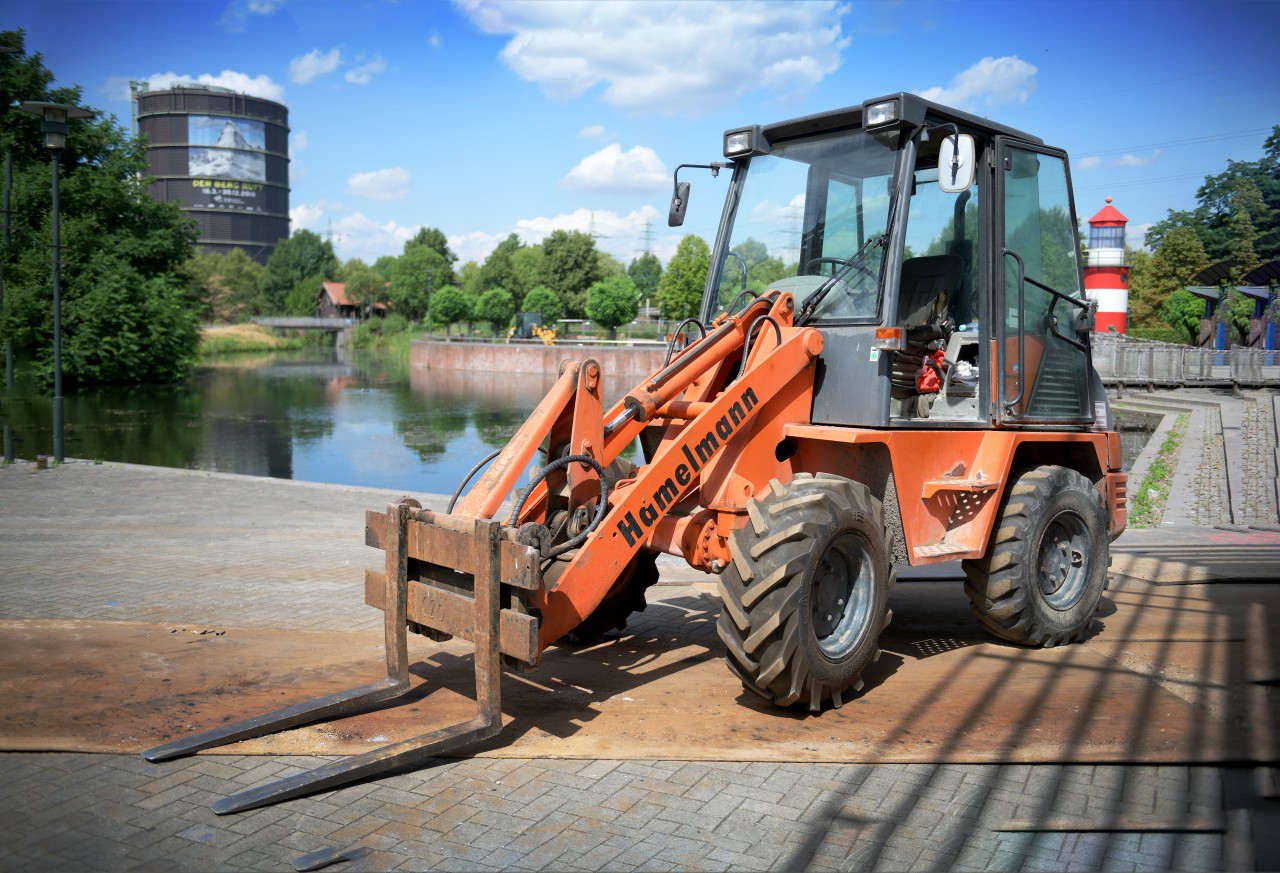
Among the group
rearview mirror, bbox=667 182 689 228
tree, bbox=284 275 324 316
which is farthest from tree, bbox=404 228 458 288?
rearview mirror, bbox=667 182 689 228

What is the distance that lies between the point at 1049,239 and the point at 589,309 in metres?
78.3

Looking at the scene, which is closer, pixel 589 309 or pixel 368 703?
pixel 368 703

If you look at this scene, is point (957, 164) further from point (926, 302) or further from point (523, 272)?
point (523, 272)

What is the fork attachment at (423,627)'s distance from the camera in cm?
462

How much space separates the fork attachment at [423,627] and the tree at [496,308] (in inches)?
3582

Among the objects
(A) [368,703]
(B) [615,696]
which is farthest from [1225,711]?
(A) [368,703]

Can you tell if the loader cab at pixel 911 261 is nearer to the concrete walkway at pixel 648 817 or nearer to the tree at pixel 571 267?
the concrete walkway at pixel 648 817

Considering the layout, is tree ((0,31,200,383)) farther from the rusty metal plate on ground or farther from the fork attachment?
the fork attachment

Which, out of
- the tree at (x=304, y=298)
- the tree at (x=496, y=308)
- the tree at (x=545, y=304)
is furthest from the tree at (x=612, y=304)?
the tree at (x=304, y=298)

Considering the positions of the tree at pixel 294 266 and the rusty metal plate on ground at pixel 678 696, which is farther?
the tree at pixel 294 266

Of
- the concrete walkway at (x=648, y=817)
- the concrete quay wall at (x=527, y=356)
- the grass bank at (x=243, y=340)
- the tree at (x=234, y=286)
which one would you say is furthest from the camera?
the tree at (x=234, y=286)

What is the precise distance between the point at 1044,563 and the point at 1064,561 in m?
0.25

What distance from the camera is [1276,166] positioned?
1991 inches

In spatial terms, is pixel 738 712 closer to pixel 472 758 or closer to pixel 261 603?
pixel 472 758
